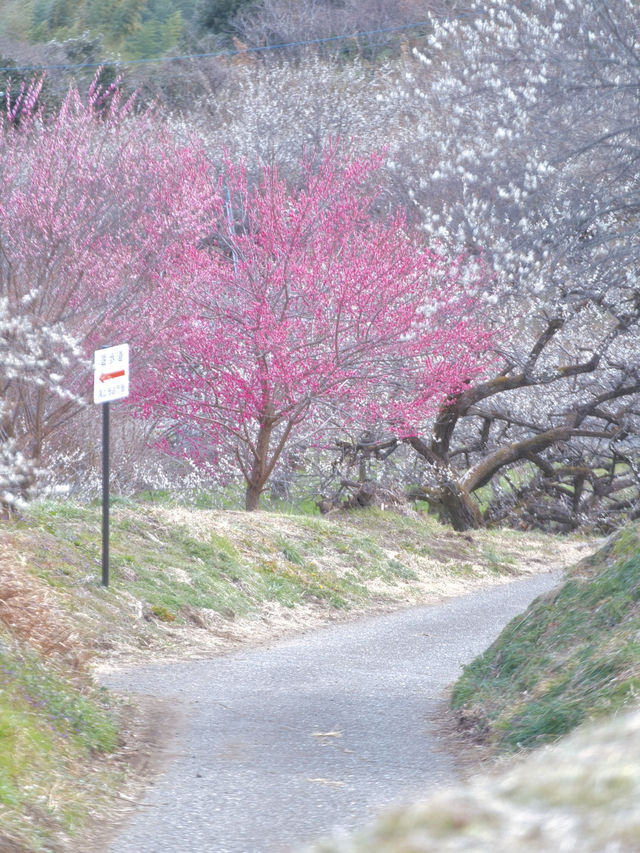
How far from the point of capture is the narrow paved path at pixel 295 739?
14.1 ft

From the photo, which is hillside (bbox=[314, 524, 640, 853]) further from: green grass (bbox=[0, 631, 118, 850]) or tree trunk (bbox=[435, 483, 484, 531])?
tree trunk (bbox=[435, 483, 484, 531])

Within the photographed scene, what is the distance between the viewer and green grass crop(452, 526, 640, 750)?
4801 millimetres

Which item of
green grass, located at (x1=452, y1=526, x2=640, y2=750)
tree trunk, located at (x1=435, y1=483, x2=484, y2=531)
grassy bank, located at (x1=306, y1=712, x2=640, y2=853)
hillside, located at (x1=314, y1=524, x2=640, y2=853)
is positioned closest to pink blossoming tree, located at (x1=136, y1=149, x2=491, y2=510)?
tree trunk, located at (x1=435, y1=483, x2=484, y2=531)

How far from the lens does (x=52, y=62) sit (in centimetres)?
3594

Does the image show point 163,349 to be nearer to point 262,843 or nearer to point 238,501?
point 238,501

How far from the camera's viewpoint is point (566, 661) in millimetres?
5586

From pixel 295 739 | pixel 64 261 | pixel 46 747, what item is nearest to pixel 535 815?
pixel 46 747

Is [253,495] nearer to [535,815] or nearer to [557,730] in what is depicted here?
[557,730]

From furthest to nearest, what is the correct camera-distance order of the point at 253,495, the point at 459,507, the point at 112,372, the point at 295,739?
the point at 459,507 → the point at 253,495 → the point at 112,372 → the point at 295,739

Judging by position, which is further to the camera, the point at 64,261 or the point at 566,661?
the point at 64,261

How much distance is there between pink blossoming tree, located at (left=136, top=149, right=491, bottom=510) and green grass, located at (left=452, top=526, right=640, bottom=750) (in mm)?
8006

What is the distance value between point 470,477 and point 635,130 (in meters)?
7.75

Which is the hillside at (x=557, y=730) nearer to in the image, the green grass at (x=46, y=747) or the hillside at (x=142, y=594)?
the green grass at (x=46, y=747)

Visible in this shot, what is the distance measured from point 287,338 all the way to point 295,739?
9.41 metres
